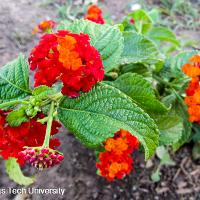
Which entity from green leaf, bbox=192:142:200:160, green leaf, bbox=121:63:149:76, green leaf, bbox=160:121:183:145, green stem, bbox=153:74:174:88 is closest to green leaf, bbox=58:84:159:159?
green leaf, bbox=160:121:183:145

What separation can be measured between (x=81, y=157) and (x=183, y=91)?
28.7 inches

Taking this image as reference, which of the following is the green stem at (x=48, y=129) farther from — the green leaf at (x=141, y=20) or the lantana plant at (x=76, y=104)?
the green leaf at (x=141, y=20)

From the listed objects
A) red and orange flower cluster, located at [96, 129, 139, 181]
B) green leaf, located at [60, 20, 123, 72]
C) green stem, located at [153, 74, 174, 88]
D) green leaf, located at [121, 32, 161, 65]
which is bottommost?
red and orange flower cluster, located at [96, 129, 139, 181]

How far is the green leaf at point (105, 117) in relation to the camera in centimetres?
126

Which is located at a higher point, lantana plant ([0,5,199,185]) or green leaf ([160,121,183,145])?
lantana plant ([0,5,199,185])

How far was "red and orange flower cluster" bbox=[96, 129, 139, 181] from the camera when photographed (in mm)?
1659

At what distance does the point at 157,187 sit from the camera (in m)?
2.25

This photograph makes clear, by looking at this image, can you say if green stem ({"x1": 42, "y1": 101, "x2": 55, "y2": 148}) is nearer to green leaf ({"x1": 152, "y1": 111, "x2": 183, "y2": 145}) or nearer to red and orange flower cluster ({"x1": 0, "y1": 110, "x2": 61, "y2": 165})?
red and orange flower cluster ({"x1": 0, "y1": 110, "x2": 61, "y2": 165})

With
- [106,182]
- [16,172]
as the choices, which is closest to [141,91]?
[16,172]

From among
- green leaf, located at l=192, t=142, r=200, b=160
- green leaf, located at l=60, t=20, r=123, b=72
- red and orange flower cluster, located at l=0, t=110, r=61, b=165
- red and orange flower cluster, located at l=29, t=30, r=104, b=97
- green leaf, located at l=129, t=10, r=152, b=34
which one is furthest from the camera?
green leaf, located at l=192, t=142, r=200, b=160

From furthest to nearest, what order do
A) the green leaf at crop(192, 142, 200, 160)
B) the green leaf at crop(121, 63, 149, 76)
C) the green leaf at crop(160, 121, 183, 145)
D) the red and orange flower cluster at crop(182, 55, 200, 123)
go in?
the green leaf at crop(192, 142, 200, 160)
the green leaf at crop(121, 63, 149, 76)
the green leaf at crop(160, 121, 183, 145)
the red and orange flower cluster at crop(182, 55, 200, 123)

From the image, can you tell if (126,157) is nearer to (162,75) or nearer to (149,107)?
(149,107)

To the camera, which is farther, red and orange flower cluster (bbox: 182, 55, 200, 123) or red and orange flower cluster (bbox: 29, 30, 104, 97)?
red and orange flower cluster (bbox: 182, 55, 200, 123)

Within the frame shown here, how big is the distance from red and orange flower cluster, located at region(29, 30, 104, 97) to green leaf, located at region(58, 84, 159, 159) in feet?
0.19
